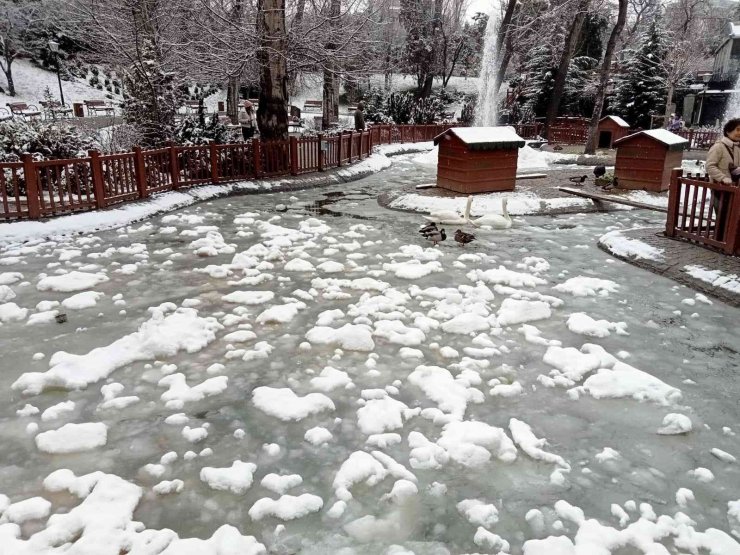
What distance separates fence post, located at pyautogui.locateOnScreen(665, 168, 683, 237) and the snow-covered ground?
36.9 metres

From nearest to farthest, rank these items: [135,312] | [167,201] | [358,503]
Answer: [358,503], [135,312], [167,201]

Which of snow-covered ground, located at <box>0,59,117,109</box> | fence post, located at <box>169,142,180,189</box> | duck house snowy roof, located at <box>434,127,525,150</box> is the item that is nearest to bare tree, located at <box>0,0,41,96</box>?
snow-covered ground, located at <box>0,59,117,109</box>

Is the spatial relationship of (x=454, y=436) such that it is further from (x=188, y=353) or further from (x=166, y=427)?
(x=188, y=353)

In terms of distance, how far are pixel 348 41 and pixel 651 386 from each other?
50.9 ft

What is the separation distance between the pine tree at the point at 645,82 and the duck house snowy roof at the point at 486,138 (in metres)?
27.1

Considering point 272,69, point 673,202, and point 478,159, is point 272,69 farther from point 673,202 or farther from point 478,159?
point 673,202

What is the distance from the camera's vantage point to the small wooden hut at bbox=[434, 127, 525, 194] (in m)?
12.9

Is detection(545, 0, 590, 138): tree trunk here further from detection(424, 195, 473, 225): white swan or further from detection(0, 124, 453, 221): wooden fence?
detection(424, 195, 473, 225): white swan

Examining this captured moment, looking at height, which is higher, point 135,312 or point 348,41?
point 348,41

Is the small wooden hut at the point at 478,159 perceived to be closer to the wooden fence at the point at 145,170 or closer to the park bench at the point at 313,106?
the wooden fence at the point at 145,170

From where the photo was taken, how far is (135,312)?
6.14m

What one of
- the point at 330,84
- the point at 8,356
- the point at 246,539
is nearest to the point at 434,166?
the point at 330,84

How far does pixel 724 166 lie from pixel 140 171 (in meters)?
10.8

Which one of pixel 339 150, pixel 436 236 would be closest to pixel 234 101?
pixel 339 150
